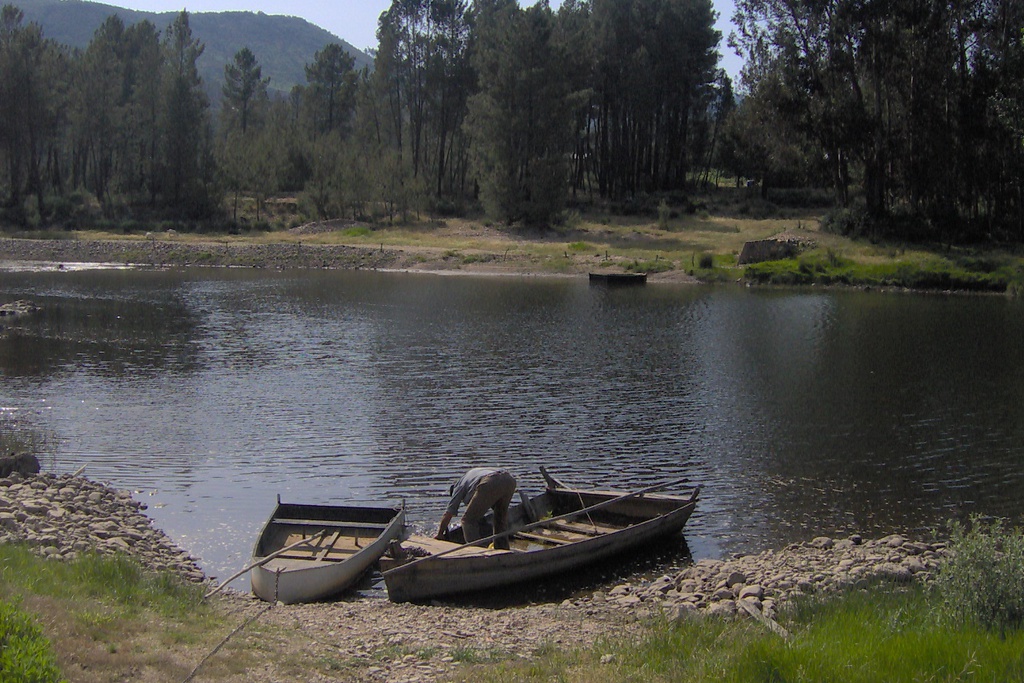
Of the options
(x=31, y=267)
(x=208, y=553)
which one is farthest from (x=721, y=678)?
(x=31, y=267)

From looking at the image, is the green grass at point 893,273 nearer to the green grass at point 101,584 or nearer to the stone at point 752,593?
the stone at point 752,593

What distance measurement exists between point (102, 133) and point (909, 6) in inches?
2949

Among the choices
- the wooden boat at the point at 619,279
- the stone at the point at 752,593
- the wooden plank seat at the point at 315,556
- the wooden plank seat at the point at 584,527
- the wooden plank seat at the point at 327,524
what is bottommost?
the wooden plank seat at the point at 315,556

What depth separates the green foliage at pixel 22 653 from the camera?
289 inches

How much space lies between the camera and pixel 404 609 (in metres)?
14.0

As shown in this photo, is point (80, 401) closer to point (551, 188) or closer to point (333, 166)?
point (551, 188)

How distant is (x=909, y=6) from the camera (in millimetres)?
65938

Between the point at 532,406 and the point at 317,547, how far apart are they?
13.5 metres

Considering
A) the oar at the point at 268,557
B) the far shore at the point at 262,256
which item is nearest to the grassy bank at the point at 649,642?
the oar at the point at 268,557

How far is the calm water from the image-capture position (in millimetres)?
20234

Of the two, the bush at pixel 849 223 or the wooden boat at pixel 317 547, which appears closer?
the wooden boat at pixel 317 547

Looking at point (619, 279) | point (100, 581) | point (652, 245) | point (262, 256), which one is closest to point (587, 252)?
point (652, 245)

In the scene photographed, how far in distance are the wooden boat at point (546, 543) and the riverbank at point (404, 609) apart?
0.47 meters

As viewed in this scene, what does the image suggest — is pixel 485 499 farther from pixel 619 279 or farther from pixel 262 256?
pixel 262 256
